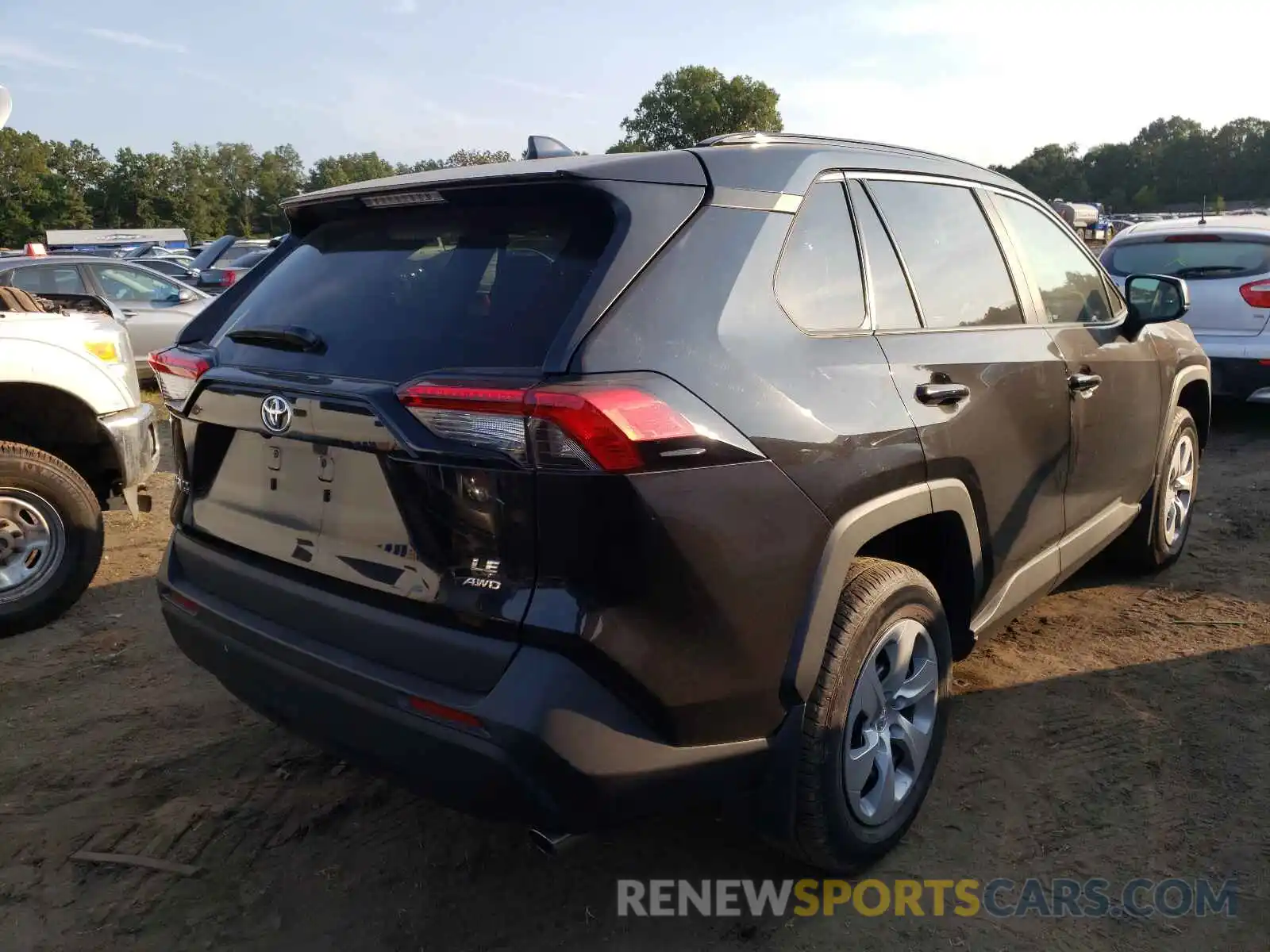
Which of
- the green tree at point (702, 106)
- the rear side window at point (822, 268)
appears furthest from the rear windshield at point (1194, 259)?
the green tree at point (702, 106)

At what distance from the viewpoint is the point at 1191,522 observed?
18.2 ft

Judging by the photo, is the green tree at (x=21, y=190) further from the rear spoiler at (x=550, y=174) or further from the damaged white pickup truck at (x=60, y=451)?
the rear spoiler at (x=550, y=174)

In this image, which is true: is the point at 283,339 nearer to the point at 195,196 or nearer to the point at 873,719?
the point at 873,719

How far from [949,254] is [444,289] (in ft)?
5.47

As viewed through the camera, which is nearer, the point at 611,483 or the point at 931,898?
Result: the point at 611,483

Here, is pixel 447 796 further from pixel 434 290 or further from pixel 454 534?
pixel 434 290

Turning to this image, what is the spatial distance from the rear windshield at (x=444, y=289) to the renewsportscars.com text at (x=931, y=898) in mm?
1503

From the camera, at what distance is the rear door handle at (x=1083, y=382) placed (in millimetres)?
3303

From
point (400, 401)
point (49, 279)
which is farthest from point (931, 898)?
point (49, 279)

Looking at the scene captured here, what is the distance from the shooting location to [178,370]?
264 centimetres

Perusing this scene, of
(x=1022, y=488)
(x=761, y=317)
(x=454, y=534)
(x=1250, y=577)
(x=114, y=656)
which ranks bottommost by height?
(x=1250, y=577)

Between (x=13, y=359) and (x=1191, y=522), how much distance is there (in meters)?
6.16

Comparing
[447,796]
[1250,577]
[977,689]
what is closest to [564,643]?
[447,796]

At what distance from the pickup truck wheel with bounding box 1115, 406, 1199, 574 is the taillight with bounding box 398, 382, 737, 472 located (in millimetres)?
3338
